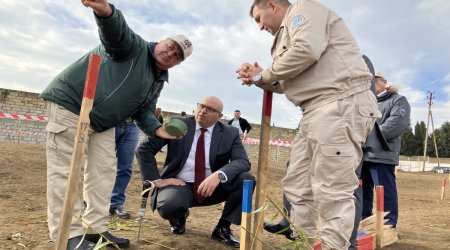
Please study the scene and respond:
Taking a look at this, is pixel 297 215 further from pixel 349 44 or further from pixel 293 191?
pixel 349 44

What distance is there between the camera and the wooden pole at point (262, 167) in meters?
2.71

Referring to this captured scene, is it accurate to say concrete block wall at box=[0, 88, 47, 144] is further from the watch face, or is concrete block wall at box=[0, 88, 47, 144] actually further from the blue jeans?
the watch face

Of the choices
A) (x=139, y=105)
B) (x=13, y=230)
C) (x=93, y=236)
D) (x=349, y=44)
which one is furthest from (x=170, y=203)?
(x=349, y=44)

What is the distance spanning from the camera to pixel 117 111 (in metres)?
2.93

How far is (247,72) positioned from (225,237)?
5.90 ft

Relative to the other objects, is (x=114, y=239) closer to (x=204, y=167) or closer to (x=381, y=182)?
(x=204, y=167)

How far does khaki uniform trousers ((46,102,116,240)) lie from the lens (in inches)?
109

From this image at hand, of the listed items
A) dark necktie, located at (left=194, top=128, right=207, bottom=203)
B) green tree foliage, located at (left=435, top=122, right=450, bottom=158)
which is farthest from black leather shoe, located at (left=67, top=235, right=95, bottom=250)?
green tree foliage, located at (left=435, top=122, right=450, bottom=158)

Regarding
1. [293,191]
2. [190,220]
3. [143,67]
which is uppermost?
[143,67]

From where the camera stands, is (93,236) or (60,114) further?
(93,236)

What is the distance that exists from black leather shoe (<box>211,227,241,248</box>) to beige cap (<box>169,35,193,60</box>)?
1.73 metres

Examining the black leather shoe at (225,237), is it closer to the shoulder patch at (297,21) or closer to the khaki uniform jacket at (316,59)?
the khaki uniform jacket at (316,59)

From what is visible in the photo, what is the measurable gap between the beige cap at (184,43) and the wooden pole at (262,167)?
0.73m

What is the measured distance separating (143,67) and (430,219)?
5754 millimetres
